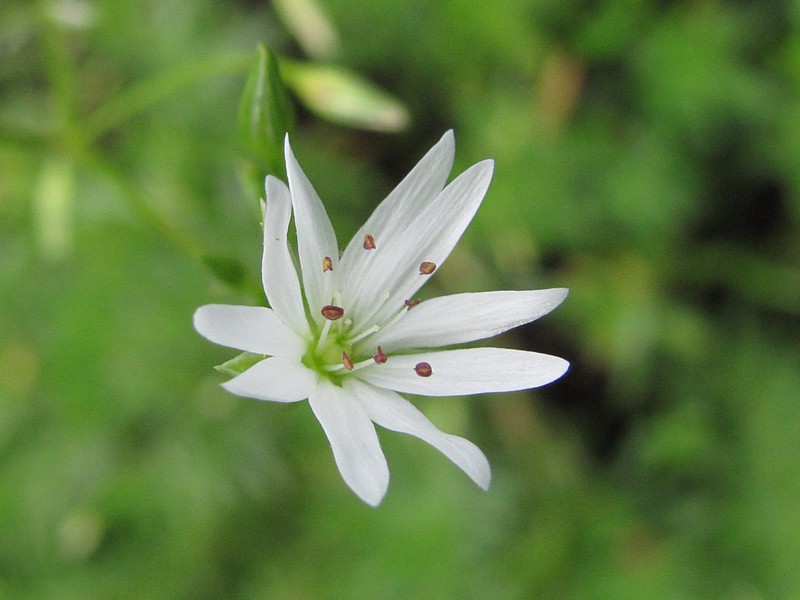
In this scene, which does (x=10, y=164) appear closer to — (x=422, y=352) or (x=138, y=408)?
(x=138, y=408)

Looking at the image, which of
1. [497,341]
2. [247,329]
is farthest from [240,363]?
[497,341]

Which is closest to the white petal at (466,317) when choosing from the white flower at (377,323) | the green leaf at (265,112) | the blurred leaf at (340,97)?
the white flower at (377,323)

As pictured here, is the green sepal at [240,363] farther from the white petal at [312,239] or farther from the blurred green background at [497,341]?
the blurred green background at [497,341]

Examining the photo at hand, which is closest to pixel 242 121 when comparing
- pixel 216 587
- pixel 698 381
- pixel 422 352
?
pixel 422 352

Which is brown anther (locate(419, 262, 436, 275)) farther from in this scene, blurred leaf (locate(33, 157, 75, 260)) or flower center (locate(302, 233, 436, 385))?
blurred leaf (locate(33, 157, 75, 260))

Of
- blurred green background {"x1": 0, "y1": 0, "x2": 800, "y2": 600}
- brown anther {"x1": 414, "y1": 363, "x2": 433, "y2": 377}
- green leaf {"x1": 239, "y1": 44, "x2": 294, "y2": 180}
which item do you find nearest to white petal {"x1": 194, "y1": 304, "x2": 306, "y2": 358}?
brown anther {"x1": 414, "y1": 363, "x2": 433, "y2": 377}

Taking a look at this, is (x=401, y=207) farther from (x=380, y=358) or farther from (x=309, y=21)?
(x=309, y=21)
